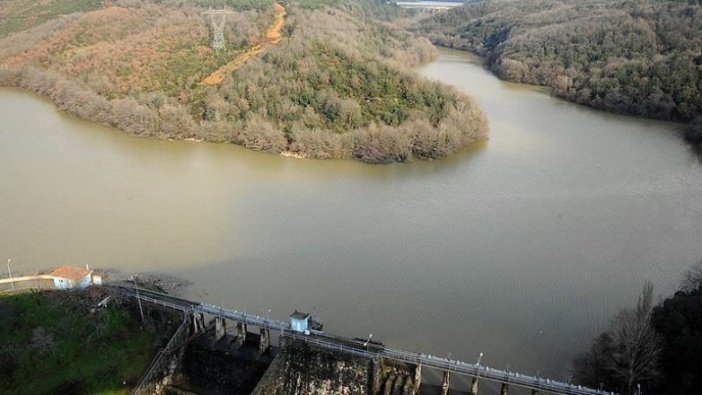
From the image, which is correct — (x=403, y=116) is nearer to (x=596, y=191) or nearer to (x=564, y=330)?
(x=596, y=191)

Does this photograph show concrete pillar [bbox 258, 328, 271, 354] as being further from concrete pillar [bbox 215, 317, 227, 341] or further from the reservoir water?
the reservoir water

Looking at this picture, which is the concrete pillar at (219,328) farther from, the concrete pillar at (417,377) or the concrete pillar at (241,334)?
the concrete pillar at (417,377)

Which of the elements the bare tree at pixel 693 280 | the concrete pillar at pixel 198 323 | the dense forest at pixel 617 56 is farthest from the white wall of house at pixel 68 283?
the dense forest at pixel 617 56

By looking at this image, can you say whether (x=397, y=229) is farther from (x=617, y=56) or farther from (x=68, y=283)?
(x=617, y=56)

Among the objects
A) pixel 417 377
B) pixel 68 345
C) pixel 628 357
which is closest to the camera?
pixel 628 357

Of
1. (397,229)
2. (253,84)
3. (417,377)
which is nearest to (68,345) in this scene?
(417,377)
